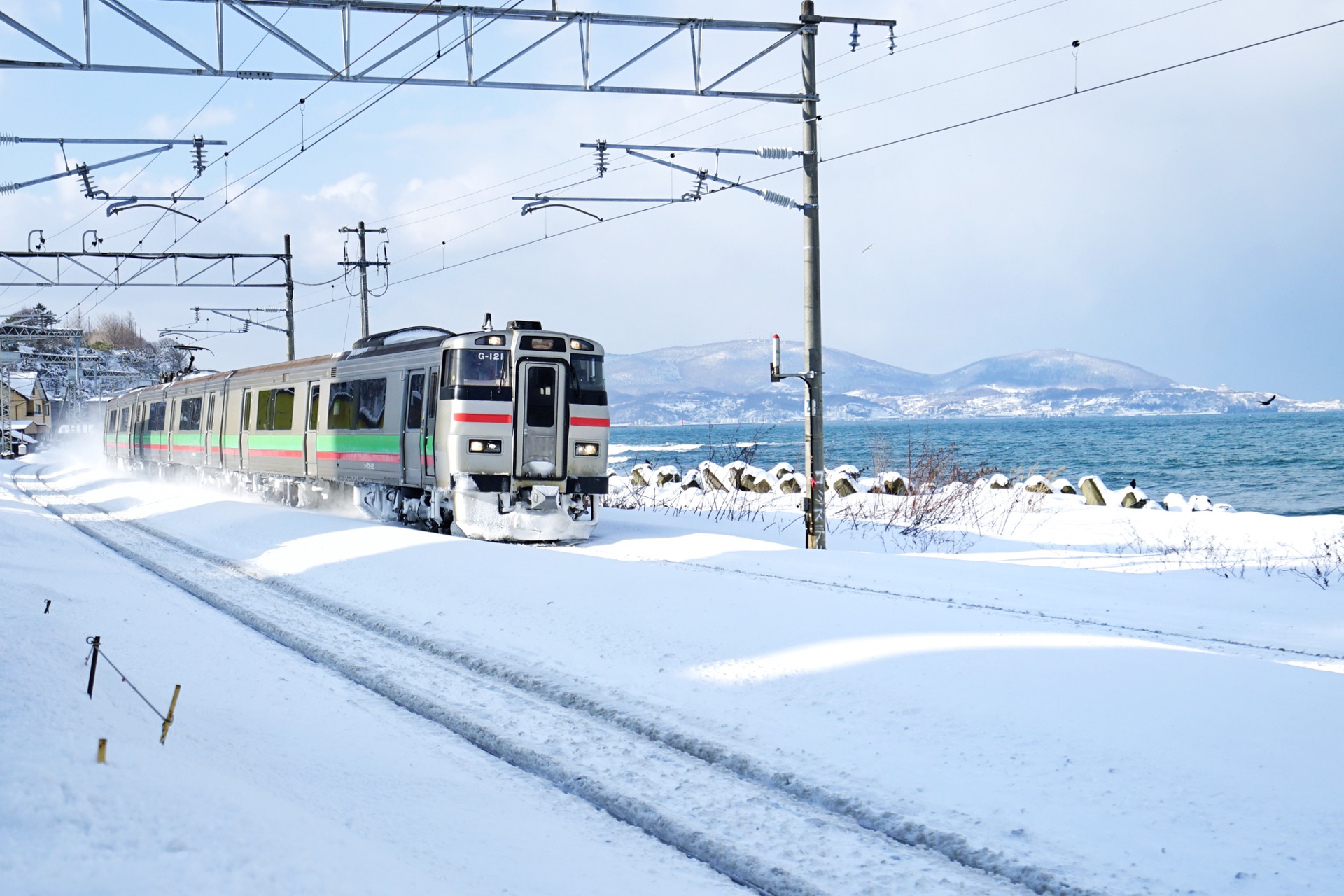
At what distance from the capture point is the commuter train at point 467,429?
15648 mm

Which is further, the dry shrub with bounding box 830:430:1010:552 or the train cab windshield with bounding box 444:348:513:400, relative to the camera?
the dry shrub with bounding box 830:430:1010:552

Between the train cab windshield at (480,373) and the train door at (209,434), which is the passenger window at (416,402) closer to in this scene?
the train cab windshield at (480,373)

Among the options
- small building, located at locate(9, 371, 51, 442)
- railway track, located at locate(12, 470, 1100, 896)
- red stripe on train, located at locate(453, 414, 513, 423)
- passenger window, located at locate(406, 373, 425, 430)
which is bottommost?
railway track, located at locate(12, 470, 1100, 896)

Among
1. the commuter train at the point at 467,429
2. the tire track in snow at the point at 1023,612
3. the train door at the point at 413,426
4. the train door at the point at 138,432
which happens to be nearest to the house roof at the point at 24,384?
the train door at the point at 138,432

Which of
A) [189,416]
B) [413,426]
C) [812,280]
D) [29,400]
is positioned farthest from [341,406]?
[29,400]

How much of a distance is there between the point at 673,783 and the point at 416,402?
12.5m

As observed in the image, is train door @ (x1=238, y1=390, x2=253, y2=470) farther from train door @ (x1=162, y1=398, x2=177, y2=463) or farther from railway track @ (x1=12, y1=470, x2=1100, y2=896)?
railway track @ (x1=12, y1=470, x2=1100, y2=896)

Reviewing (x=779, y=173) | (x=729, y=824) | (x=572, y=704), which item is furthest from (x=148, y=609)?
(x=779, y=173)

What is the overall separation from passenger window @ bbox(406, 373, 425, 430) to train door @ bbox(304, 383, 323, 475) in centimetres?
438

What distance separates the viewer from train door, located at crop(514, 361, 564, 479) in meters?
15.9

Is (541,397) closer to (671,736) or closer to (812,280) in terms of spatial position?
(812,280)

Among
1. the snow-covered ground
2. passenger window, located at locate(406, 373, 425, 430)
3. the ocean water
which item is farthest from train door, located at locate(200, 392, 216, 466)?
the snow-covered ground

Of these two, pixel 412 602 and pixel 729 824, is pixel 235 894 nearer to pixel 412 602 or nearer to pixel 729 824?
pixel 729 824

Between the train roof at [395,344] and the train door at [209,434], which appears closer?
the train roof at [395,344]
